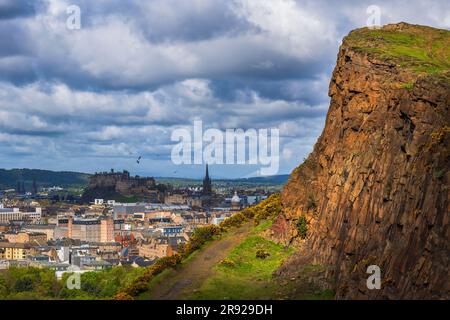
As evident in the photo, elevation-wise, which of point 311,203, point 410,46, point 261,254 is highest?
point 410,46

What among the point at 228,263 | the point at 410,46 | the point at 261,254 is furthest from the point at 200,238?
the point at 410,46

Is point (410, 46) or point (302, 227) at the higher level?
point (410, 46)

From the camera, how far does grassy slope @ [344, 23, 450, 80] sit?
51281 mm

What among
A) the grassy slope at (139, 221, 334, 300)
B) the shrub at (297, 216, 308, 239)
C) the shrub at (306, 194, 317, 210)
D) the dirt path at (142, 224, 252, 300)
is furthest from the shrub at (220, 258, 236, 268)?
the shrub at (306, 194, 317, 210)

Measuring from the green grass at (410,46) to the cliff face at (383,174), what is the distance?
8 centimetres

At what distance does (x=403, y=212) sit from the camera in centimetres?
4025

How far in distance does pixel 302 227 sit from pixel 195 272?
849cm

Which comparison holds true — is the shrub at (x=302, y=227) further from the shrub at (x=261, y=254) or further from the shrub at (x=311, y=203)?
the shrub at (x=261, y=254)

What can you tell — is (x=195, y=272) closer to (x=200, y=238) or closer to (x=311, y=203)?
(x=311, y=203)

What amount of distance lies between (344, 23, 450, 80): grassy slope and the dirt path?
1786 cm

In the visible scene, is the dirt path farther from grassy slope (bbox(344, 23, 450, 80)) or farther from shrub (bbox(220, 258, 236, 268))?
grassy slope (bbox(344, 23, 450, 80))

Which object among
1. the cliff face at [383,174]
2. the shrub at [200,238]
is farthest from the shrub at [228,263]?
the shrub at [200,238]

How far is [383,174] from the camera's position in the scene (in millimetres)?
45000

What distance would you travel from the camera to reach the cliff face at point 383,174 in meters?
37.8
